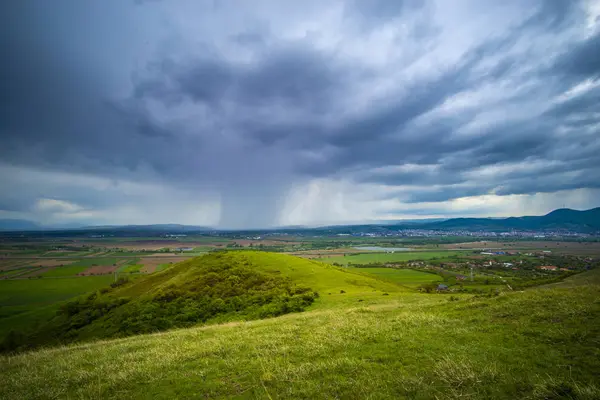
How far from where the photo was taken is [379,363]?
444 inches

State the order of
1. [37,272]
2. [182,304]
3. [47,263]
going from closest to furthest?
[182,304]
[37,272]
[47,263]

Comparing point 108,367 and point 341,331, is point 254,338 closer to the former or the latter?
point 341,331

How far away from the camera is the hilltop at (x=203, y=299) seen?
39781mm

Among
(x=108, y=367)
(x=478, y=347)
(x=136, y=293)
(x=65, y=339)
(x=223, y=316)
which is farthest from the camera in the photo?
(x=136, y=293)

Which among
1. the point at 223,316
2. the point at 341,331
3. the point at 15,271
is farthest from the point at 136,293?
the point at 15,271

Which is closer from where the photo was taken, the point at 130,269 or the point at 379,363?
the point at 379,363

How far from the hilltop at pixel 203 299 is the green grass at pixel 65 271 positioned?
307 ft

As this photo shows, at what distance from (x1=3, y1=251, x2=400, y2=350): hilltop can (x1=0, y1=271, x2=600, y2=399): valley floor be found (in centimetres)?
2051

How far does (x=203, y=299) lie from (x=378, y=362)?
41116mm

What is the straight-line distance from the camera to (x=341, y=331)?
16.8 m

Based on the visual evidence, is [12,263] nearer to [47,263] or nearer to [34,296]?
[47,263]

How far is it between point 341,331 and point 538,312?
11.0 metres

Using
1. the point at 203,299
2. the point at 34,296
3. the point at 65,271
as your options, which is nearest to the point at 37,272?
the point at 65,271

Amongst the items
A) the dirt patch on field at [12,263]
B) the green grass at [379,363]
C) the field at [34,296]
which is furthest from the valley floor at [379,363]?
Answer: the dirt patch on field at [12,263]
